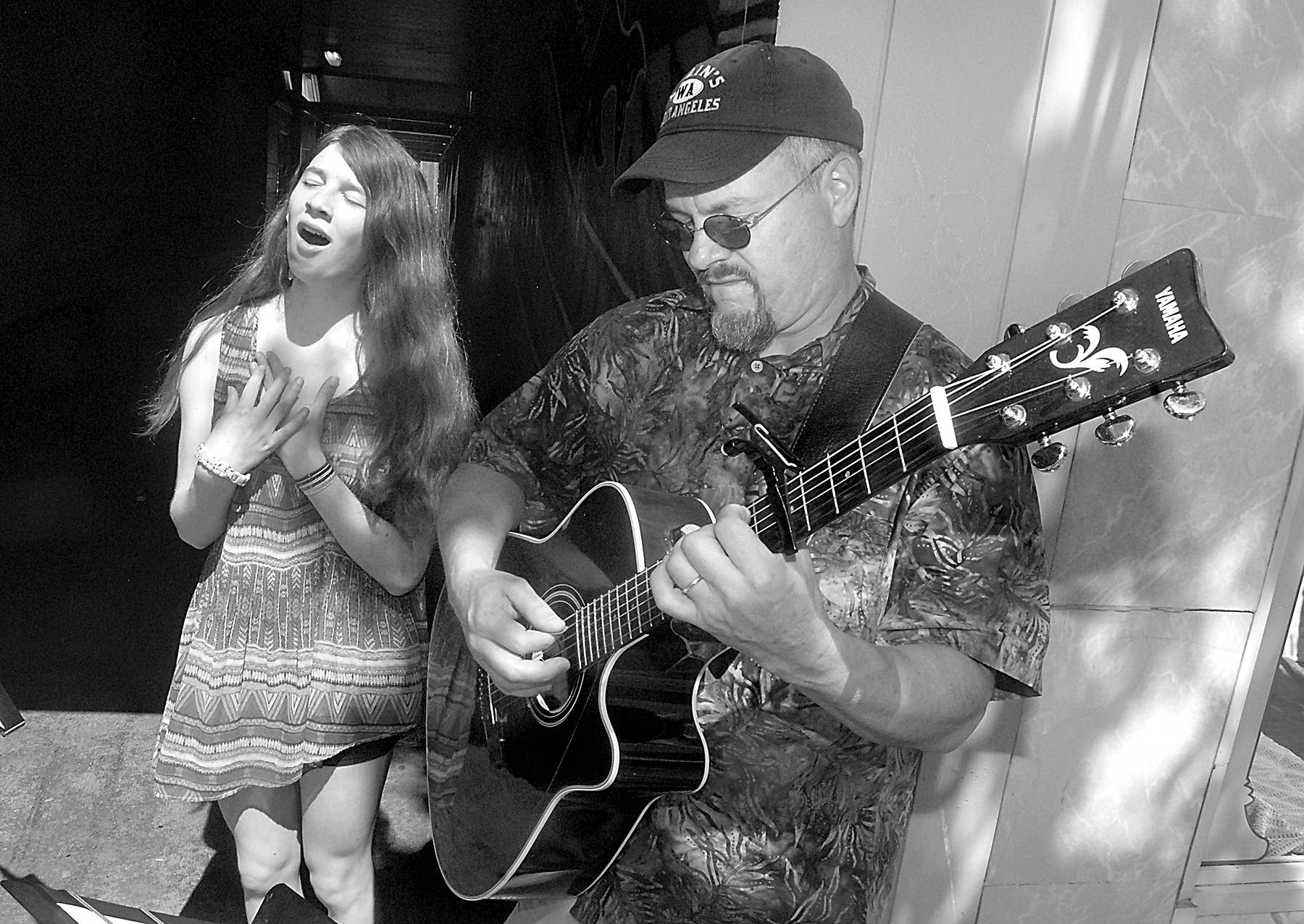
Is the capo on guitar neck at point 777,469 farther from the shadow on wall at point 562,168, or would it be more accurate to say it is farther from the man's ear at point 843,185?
the shadow on wall at point 562,168

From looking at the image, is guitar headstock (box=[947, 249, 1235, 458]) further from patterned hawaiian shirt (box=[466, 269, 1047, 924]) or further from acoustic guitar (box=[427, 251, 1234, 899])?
patterned hawaiian shirt (box=[466, 269, 1047, 924])

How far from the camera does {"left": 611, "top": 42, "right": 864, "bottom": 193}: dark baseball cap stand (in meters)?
1.40

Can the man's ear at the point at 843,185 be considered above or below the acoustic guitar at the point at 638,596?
above

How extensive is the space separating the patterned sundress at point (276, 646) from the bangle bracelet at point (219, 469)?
13 cm

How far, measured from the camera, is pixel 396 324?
1.96 m

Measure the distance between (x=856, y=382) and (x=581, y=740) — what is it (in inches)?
25.2

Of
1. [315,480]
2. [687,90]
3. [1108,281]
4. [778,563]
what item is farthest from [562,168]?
[778,563]

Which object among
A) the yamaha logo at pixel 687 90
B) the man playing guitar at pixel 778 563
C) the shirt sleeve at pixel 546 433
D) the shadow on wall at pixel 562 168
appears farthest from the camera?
the shadow on wall at pixel 562 168

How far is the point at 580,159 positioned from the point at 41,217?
470 centimetres

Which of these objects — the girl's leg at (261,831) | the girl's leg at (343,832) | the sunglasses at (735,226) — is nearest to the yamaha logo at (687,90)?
the sunglasses at (735,226)

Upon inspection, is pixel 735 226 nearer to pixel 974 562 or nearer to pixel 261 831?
pixel 974 562

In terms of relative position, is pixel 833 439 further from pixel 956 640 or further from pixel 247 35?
pixel 247 35

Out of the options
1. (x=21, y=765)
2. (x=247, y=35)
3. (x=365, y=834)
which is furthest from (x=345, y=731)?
(x=247, y=35)

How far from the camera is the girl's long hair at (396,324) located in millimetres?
1929
